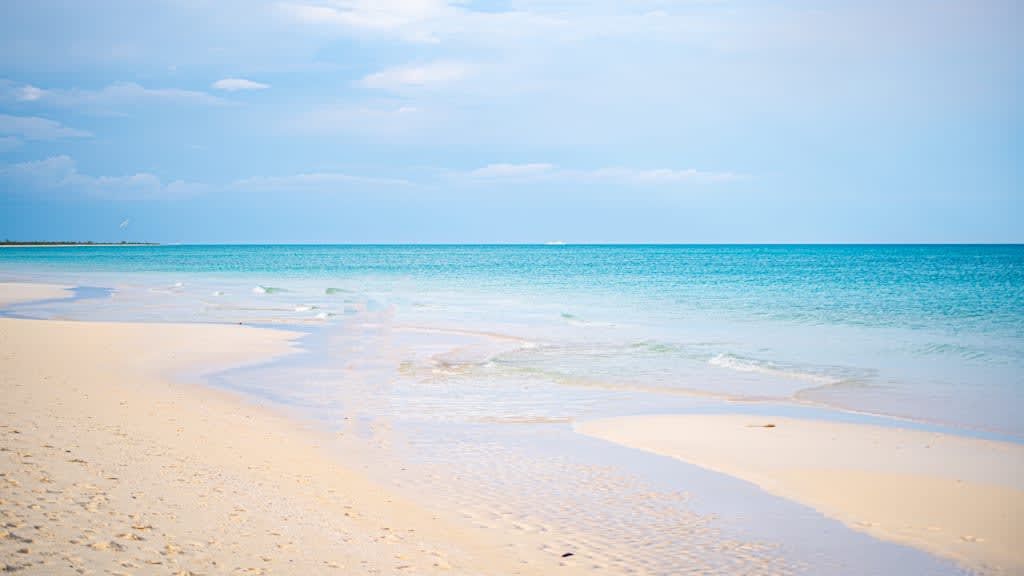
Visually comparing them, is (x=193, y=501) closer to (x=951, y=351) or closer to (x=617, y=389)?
Answer: (x=617, y=389)

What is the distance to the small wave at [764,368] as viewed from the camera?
15516 millimetres

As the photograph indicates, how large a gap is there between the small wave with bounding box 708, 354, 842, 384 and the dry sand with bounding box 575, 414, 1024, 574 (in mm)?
4476

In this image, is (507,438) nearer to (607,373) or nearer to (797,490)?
(797,490)

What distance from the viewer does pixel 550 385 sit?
560 inches

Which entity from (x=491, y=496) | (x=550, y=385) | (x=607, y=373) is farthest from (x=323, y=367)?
(x=491, y=496)

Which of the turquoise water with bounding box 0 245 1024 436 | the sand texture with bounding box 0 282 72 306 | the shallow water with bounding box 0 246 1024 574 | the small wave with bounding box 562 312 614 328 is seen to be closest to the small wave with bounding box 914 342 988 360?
the turquoise water with bounding box 0 245 1024 436

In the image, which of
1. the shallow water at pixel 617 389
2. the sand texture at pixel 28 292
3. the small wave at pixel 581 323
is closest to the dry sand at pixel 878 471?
the shallow water at pixel 617 389

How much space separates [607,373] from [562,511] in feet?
29.5

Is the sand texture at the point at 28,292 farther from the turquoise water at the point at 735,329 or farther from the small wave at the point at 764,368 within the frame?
the small wave at the point at 764,368

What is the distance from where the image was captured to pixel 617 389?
14.0 metres

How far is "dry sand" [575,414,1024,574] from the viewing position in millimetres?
6695

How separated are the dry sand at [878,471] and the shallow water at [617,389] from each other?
1.46 feet

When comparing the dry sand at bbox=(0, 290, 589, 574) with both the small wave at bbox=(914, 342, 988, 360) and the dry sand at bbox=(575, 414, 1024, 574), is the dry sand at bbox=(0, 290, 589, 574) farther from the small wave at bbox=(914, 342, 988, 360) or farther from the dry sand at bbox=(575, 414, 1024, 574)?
the small wave at bbox=(914, 342, 988, 360)

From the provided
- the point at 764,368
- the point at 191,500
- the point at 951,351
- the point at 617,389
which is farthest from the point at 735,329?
the point at 191,500
